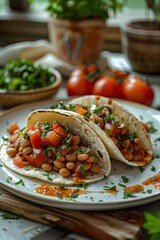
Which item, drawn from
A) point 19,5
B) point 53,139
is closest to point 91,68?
point 53,139

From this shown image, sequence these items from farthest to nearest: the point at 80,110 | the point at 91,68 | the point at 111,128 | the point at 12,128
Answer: the point at 91,68
the point at 12,128
the point at 80,110
the point at 111,128

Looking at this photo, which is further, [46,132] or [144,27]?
[144,27]

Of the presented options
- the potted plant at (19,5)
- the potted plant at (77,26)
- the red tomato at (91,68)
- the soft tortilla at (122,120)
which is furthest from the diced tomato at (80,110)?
the potted plant at (19,5)

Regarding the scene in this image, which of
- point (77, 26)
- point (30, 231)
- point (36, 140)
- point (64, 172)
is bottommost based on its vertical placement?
point (30, 231)

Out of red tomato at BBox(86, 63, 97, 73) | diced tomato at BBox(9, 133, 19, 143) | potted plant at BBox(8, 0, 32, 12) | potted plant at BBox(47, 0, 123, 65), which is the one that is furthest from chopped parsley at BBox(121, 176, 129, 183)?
potted plant at BBox(8, 0, 32, 12)

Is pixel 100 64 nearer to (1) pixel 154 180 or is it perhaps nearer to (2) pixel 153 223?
(1) pixel 154 180

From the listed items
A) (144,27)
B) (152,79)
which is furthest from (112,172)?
(144,27)

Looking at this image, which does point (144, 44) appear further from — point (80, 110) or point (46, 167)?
point (46, 167)
